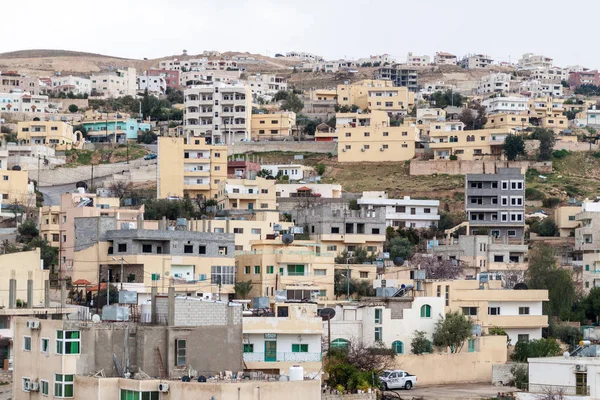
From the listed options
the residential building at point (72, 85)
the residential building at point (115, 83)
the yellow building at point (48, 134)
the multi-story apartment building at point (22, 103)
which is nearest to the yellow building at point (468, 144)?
the yellow building at point (48, 134)

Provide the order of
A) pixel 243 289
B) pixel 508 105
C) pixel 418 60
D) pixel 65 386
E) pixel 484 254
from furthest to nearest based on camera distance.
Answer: pixel 418 60 < pixel 508 105 < pixel 484 254 < pixel 243 289 < pixel 65 386

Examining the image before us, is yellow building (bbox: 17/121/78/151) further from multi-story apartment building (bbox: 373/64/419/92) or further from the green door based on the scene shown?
the green door

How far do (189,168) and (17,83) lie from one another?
51015 mm

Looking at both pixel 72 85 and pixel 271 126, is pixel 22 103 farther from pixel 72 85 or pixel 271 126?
pixel 271 126

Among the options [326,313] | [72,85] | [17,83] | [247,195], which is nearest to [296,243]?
[247,195]

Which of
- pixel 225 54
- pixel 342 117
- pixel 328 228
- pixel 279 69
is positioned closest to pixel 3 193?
pixel 328 228

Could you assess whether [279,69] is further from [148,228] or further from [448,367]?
[448,367]

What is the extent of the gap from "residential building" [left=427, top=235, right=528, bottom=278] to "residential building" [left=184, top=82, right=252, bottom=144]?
31214 mm

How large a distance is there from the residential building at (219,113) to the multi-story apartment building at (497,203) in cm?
2198

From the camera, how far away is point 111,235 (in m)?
48.5

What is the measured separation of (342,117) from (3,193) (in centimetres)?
3217

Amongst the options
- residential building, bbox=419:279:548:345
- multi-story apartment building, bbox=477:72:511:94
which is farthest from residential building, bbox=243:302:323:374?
multi-story apartment building, bbox=477:72:511:94

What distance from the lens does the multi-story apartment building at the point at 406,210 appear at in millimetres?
71312

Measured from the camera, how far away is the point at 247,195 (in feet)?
233
